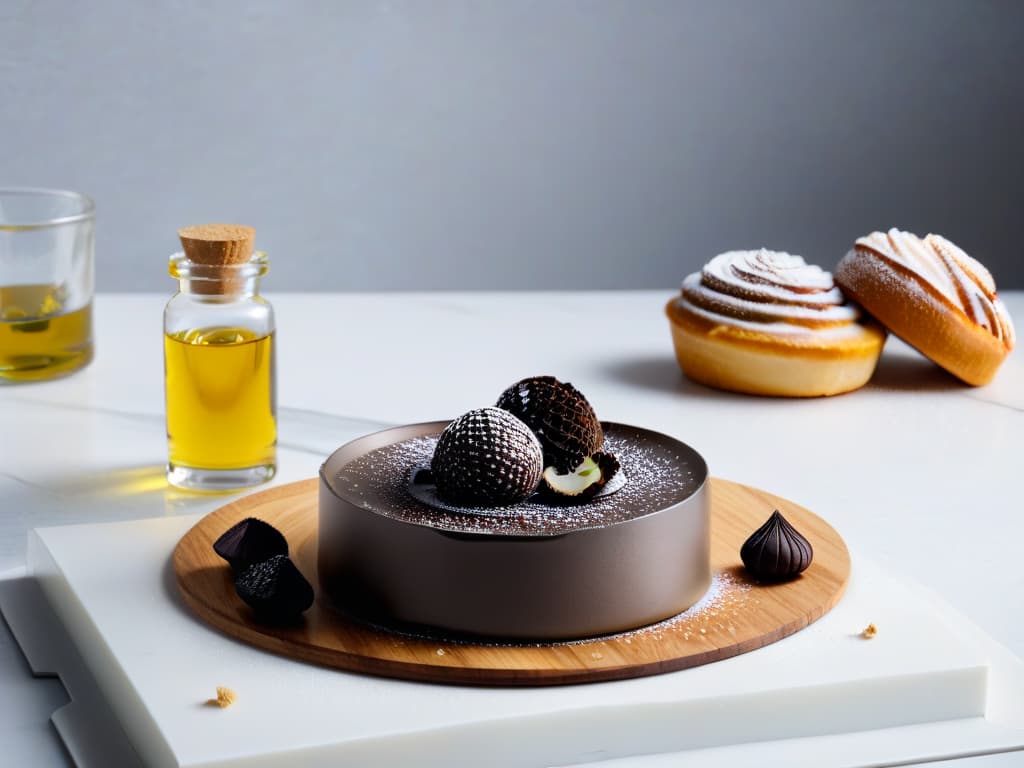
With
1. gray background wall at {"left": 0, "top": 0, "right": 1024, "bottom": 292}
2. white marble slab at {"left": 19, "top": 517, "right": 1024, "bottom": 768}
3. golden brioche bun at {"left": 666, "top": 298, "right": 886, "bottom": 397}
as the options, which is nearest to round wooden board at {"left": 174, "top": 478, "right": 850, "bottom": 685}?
white marble slab at {"left": 19, "top": 517, "right": 1024, "bottom": 768}

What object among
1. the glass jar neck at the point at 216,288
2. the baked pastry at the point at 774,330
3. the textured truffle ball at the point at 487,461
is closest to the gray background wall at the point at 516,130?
the baked pastry at the point at 774,330

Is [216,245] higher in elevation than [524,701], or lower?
higher

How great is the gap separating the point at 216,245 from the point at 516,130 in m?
2.09

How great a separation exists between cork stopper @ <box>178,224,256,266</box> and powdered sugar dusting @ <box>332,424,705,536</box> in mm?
236

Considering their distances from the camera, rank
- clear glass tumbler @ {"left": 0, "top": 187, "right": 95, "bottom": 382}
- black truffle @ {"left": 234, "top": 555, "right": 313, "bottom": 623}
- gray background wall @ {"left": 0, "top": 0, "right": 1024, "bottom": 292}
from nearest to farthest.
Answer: black truffle @ {"left": 234, "top": 555, "right": 313, "bottom": 623} < clear glass tumbler @ {"left": 0, "top": 187, "right": 95, "bottom": 382} < gray background wall @ {"left": 0, "top": 0, "right": 1024, "bottom": 292}

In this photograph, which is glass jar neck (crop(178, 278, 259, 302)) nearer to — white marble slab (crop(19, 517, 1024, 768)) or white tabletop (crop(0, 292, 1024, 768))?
white tabletop (crop(0, 292, 1024, 768))

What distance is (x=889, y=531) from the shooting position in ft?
3.36

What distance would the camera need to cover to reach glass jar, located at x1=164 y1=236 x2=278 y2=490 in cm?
105

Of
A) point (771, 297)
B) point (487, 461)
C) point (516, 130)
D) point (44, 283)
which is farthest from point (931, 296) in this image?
point (516, 130)

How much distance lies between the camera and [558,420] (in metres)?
0.82

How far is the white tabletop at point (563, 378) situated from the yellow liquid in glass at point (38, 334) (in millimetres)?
27

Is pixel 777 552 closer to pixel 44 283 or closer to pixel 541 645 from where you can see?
pixel 541 645

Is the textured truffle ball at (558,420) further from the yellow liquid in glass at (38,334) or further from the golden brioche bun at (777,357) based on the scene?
the yellow liquid in glass at (38,334)

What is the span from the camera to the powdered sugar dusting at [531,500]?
29.6 inches
